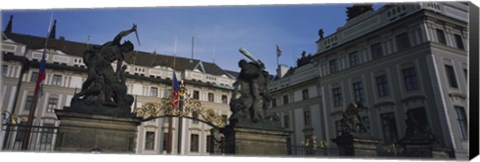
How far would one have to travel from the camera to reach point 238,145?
8680 mm

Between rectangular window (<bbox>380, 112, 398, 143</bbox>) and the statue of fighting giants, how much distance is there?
1218cm

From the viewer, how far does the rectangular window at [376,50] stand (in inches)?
814

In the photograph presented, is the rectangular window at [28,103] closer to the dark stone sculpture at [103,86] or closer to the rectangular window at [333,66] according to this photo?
the dark stone sculpture at [103,86]

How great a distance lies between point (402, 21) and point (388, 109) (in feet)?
16.5

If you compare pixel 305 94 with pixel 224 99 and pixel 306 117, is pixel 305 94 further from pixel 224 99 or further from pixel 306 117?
pixel 224 99

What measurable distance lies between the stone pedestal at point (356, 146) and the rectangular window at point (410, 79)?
808 cm

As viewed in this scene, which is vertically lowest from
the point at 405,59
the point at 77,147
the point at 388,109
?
the point at 77,147

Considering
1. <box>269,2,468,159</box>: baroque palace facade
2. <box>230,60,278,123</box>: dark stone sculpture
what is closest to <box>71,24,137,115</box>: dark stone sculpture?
<box>230,60,278,123</box>: dark stone sculpture

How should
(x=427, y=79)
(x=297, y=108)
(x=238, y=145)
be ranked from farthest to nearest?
(x=297, y=108) → (x=427, y=79) → (x=238, y=145)

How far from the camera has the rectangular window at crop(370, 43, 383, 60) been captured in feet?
67.8


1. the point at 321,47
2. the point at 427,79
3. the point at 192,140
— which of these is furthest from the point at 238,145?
the point at 192,140

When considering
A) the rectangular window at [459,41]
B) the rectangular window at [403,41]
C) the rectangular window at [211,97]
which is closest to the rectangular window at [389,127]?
the rectangular window at [403,41]

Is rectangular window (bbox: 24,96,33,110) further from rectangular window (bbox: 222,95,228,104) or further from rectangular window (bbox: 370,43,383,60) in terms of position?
rectangular window (bbox: 370,43,383,60)

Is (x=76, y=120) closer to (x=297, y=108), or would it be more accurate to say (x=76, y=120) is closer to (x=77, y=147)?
(x=77, y=147)
